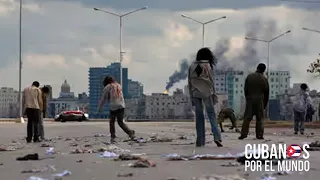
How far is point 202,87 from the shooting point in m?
13.7

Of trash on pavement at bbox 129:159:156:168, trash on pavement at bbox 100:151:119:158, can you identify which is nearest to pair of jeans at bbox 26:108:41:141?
trash on pavement at bbox 100:151:119:158

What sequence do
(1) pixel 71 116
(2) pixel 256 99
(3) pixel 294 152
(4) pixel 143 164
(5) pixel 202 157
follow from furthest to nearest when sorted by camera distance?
(1) pixel 71 116 < (2) pixel 256 99 < (3) pixel 294 152 < (5) pixel 202 157 < (4) pixel 143 164

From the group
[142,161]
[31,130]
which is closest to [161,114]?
[31,130]

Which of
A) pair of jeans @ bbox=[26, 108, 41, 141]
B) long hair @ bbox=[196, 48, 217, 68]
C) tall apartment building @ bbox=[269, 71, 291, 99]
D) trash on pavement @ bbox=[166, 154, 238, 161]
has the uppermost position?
tall apartment building @ bbox=[269, 71, 291, 99]

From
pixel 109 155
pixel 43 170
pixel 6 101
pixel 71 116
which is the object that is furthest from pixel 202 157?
pixel 6 101

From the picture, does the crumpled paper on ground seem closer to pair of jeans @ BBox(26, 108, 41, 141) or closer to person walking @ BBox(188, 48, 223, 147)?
person walking @ BBox(188, 48, 223, 147)

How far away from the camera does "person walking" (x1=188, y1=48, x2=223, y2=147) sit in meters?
13.7

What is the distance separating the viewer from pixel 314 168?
9.55m

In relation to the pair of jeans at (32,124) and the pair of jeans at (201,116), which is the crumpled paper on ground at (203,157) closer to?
the pair of jeans at (201,116)

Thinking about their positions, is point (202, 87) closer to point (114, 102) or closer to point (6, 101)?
point (114, 102)

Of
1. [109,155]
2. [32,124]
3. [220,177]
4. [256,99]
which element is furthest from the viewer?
[32,124]

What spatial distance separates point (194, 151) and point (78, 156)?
2110 millimetres

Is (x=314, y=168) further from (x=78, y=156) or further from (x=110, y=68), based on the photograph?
(x=110, y=68)

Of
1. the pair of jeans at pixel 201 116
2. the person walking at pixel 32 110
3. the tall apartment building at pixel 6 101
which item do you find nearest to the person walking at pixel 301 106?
the person walking at pixel 32 110
